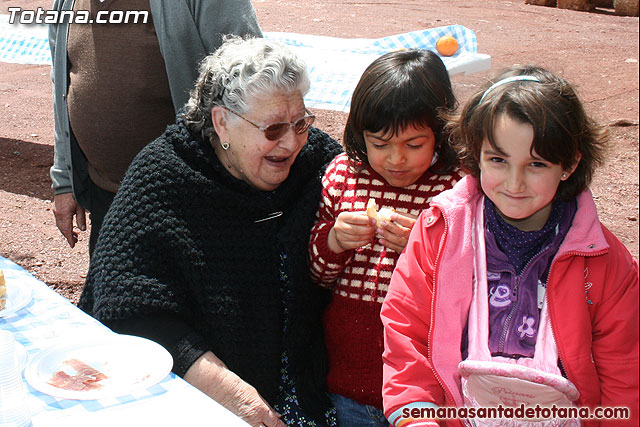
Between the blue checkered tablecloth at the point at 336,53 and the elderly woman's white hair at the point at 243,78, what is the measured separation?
207cm

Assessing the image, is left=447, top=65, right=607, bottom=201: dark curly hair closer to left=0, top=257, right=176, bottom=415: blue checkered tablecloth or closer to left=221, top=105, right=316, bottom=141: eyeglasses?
left=221, top=105, right=316, bottom=141: eyeglasses

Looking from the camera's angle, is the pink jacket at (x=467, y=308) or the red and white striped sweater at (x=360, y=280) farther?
the red and white striped sweater at (x=360, y=280)

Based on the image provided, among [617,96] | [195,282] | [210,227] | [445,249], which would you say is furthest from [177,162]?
[617,96]

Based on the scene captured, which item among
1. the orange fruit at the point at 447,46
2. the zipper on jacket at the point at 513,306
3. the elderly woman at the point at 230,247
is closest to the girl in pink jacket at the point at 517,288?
the zipper on jacket at the point at 513,306

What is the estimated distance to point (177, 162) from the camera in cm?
249

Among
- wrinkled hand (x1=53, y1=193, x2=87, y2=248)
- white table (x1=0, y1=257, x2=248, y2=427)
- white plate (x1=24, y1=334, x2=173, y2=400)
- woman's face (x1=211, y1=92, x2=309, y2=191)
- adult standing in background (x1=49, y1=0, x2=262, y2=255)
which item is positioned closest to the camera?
white table (x1=0, y1=257, x2=248, y2=427)

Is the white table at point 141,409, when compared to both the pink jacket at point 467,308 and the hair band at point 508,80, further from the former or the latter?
the hair band at point 508,80

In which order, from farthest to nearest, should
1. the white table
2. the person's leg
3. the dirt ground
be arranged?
1. the dirt ground
2. the person's leg
3. the white table

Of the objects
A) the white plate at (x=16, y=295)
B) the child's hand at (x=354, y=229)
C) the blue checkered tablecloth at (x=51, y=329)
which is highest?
the child's hand at (x=354, y=229)

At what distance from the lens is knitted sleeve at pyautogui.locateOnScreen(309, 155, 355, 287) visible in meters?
2.38

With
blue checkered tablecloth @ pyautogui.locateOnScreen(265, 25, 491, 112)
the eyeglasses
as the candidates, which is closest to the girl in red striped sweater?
the eyeglasses

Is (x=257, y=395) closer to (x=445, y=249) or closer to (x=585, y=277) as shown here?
(x=445, y=249)

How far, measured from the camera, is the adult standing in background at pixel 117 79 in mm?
2986

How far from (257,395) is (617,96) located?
7855 mm
